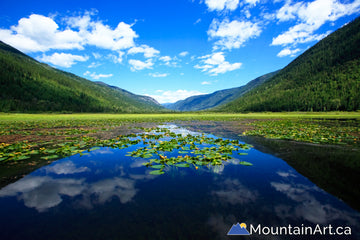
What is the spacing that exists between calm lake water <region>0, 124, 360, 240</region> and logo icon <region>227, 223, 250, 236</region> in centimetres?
12

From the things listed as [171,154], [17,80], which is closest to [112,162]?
[171,154]

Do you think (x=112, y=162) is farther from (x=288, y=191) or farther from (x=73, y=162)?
(x=288, y=191)

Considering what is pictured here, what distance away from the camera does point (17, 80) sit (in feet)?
519

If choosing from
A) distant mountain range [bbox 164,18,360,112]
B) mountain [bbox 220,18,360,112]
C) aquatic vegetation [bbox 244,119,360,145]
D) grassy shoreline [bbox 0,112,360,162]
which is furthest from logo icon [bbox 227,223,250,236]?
mountain [bbox 220,18,360,112]

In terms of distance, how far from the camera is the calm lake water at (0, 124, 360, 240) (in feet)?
11.8

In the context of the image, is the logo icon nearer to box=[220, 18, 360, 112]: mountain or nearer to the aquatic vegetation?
the aquatic vegetation

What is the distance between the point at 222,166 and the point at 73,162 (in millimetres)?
8334

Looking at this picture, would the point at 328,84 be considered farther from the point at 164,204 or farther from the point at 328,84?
the point at 164,204

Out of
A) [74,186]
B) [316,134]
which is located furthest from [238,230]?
[316,134]

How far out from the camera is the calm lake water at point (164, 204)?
11.8ft

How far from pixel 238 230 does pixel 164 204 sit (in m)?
2.11

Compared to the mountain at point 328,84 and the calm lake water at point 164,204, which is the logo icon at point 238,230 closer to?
the calm lake water at point 164,204

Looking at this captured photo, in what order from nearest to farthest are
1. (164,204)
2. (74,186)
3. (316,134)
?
(164,204) < (74,186) < (316,134)

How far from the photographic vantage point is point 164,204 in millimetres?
4703
